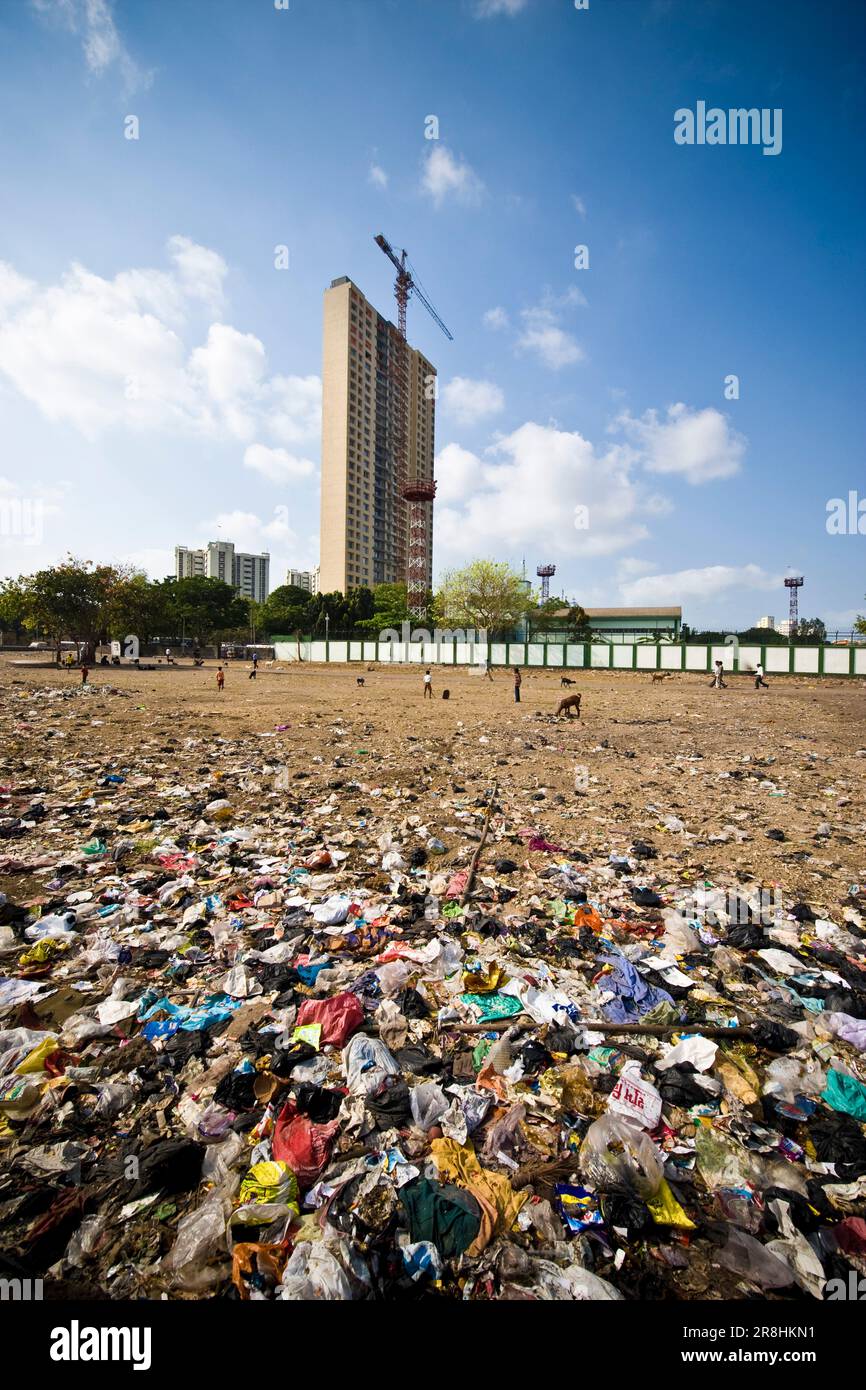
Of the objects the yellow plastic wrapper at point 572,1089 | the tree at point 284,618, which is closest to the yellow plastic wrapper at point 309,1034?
the yellow plastic wrapper at point 572,1089

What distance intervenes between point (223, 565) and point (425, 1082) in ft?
488

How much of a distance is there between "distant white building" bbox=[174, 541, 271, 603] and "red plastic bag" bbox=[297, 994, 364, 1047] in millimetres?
135181

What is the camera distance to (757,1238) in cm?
158

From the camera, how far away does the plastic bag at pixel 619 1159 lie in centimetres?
171

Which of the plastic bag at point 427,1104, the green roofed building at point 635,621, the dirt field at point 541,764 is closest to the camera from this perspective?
Result: the plastic bag at point 427,1104

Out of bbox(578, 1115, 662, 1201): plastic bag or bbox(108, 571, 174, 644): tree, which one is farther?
bbox(108, 571, 174, 644): tree

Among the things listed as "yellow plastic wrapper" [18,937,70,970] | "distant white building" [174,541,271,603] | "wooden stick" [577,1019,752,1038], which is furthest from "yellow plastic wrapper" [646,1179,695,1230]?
"distant white building" [174,541,271,603]

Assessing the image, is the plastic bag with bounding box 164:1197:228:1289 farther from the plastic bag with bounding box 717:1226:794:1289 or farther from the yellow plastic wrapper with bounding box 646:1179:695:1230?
the plastic bag with bounding box 717:1226:794:1289

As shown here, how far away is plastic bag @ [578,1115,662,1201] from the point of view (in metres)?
1.71

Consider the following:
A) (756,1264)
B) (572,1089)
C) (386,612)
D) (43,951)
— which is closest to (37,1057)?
(43,951)

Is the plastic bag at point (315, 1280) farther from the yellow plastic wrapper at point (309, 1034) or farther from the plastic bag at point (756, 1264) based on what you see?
the plastic bag at point (756, 1264)

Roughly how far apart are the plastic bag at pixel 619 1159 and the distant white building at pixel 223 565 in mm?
136155

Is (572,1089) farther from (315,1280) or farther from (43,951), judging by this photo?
(43,951)
